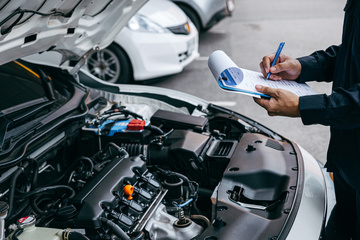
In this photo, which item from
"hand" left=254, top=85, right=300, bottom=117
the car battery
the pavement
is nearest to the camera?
"hand" left=254, top=85, right=300, bottom=117

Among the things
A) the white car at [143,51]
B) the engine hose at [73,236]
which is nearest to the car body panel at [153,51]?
the white car at [143,51]

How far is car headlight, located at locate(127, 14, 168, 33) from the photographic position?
4939 mm

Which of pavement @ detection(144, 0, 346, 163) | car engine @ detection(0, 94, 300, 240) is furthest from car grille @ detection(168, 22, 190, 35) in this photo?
car engine @ detection(0, 94, 300, 240)

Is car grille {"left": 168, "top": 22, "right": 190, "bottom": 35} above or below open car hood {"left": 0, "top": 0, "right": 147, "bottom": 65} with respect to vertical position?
below

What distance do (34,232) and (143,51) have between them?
345 cm

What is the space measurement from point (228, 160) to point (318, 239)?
626 millimetres

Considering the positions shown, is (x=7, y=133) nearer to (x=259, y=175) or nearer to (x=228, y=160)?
(x=228, y=160)

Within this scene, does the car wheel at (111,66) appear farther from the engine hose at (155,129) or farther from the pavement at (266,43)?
the engine hose at (155,129)

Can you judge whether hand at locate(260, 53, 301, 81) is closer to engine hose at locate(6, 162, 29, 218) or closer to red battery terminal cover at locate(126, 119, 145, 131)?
red battery terminal cover at locate(126, 119, 145, 131)

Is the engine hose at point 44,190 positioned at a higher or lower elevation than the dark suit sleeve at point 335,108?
lower

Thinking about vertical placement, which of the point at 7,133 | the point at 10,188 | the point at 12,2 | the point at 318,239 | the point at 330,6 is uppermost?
the point at 12,2

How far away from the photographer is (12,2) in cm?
161

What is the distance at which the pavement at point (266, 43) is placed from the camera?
4.49 meters

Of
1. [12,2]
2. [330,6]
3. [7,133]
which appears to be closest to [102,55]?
[7,133]
